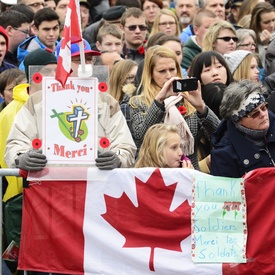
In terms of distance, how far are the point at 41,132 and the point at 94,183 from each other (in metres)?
0.60

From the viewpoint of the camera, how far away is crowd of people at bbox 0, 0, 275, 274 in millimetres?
9398

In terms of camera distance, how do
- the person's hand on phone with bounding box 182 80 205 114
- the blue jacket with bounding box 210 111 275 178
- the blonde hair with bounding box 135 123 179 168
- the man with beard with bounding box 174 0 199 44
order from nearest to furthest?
1. the blue jacket with bounding box 210 111 275 178
2. the blonde hair with bounding box 135 123 179 168
3. the person's hand on phone with bounding box 182 80 205 114
4. the man with beard with bounding box 174 0 199 44

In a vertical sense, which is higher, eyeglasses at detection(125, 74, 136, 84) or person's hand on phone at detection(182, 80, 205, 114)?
eyeglasses at detection(125, 74, 136, 84)

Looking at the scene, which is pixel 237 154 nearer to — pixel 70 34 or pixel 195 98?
pixel 195 98

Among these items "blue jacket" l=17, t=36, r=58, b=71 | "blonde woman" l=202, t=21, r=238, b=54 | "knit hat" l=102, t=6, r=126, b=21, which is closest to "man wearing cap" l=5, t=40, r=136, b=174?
"blue jacket" l=17, t=36, r=58, b=71

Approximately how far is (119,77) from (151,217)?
3.02 m

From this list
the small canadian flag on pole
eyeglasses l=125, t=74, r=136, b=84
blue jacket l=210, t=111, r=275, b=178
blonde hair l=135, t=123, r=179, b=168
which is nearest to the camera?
the small canadian flag on pole

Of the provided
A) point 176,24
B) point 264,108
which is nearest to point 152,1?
point 176,24

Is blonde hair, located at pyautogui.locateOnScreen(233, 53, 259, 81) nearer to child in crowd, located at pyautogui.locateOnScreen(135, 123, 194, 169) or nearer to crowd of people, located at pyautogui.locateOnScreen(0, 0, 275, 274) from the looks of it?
crowd of people, located at pyautogui.locateOnScreen(0, 0, 275, 274)

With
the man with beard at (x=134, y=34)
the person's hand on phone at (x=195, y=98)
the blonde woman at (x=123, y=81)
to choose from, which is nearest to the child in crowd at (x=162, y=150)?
the person's hand on phone at (x=195, y=98)

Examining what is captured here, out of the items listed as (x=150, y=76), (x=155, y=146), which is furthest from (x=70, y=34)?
(x=150, y=76)

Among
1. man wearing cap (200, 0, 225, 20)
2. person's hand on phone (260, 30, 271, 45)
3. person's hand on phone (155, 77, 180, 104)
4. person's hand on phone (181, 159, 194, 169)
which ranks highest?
man wearing cap (200, 0, 225, 20)

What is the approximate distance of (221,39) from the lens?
1401cm

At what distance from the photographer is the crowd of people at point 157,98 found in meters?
9.40
